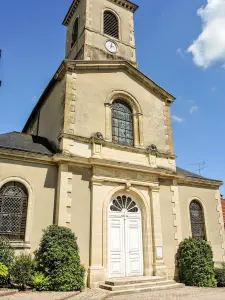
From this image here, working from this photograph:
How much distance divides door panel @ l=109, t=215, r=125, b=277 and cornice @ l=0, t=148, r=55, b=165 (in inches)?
125

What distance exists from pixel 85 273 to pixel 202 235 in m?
6.02

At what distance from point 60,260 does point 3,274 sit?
1630 millimetres

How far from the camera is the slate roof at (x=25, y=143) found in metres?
9.56

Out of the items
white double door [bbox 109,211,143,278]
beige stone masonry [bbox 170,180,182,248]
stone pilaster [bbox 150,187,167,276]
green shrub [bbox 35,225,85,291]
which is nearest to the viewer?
green shrub [bbox 35,225,85,291]

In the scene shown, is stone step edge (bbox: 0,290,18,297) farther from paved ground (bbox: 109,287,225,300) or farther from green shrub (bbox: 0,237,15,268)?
paved ground (bbox: 109,287,225,300)

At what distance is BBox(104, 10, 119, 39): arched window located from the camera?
15445mm

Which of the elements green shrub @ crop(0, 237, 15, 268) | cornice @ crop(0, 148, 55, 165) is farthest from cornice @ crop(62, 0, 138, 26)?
green shrub @ crop(0, 237, 15, 268)

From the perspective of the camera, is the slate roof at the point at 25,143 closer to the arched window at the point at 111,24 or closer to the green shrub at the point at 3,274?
the green shrub at the point at 3,274

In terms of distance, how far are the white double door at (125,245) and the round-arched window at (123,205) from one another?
0.52 ft

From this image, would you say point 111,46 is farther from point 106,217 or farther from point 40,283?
point 40,283

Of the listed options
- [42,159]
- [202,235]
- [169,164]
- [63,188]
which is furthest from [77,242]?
[202,235]

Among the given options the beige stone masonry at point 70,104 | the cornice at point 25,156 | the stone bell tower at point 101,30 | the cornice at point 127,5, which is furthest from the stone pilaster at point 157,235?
the cornice at point 127,5

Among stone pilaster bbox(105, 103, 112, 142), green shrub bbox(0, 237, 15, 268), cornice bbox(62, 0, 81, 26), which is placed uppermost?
cornice bbox(62, 0, 81, 26)

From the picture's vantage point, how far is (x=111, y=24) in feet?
51.9
